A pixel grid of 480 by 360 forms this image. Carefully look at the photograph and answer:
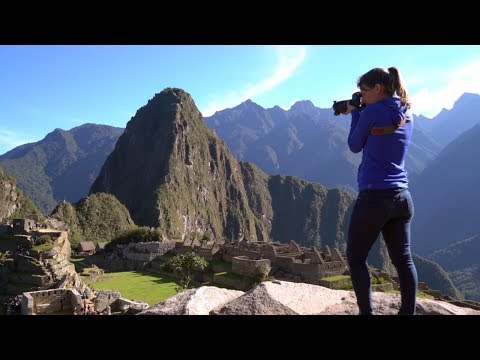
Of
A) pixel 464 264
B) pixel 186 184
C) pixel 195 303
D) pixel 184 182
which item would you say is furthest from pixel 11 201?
pixel 464 264

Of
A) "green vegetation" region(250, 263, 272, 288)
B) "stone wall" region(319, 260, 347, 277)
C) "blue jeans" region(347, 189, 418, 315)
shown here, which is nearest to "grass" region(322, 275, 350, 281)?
"stone wall" region(319, 260, 347, 277)

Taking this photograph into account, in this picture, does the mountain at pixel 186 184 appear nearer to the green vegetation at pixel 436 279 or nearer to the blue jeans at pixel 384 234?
the green vegetation at pixel 436 279

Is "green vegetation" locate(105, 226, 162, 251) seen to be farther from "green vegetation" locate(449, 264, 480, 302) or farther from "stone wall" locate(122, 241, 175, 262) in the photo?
"green vegetation" locate(449, 264, 480, 302)

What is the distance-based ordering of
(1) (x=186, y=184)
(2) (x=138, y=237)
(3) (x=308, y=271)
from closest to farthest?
(3) (x=308, y=271) → (2) (x=138, y=237) → (1) (x=186, y=184)

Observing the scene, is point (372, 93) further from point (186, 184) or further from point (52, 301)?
point (186, 184)
